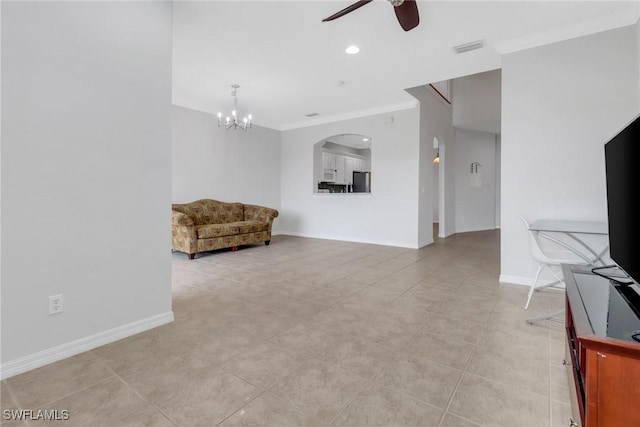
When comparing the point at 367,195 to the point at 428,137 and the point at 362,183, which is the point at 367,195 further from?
the point at 428,137

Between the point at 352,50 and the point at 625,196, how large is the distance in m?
2.99

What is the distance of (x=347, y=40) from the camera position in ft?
10.6

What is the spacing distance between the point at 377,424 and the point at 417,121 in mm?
5156

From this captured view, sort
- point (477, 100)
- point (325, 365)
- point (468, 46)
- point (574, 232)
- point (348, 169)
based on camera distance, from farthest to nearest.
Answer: point (348, 169)
point (477, 100)
point (468, 46)
point (574, 232)
point (325, 365)

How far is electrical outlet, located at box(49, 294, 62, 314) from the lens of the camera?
1.77 m

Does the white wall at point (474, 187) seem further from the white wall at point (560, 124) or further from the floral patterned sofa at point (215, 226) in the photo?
the floral patterned sofa at point (215, 226)

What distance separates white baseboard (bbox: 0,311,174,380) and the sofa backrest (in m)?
3.16

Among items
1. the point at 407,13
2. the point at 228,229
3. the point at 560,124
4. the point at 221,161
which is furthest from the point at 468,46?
the point at 221,161

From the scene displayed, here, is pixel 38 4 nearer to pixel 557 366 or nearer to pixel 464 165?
pixel 557 366

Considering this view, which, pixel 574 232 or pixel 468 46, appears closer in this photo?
pixel 574 232

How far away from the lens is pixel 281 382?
159 centimetres

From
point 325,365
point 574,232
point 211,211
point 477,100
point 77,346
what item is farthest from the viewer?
point 477,100

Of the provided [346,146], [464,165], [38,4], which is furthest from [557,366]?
[346,146]

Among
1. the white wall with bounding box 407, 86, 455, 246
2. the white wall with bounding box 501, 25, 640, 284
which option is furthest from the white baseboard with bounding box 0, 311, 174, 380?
the white wall with bounding box 407, 86, 455, 246
